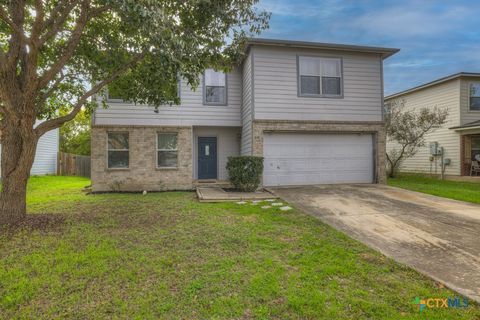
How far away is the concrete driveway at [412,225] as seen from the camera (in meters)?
3.61

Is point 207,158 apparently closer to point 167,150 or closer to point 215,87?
point 167,150

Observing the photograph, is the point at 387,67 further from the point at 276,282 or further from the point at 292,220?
the point at 276,282

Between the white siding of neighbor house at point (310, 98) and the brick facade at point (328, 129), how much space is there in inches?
8.1

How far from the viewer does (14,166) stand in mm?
5543

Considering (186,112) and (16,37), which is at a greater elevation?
(16,37)

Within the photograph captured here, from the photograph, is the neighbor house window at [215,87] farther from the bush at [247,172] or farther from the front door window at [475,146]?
the front door window at [475,146]

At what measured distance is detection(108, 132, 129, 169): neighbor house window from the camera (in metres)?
10.4

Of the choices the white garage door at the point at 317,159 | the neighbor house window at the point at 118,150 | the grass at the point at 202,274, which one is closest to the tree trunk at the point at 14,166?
the grass at the point at 202,274

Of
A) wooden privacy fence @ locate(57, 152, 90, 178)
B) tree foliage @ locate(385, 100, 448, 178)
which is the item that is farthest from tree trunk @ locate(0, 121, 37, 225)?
tree foliage @ locate(385, 100, 448, 178)

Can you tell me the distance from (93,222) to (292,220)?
4.44m

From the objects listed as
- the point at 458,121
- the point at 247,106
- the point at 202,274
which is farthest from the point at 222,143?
the point at 458,121

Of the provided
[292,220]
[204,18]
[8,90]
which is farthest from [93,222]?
[204,18]

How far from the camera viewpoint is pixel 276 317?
8.43 ft

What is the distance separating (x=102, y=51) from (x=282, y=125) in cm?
641
